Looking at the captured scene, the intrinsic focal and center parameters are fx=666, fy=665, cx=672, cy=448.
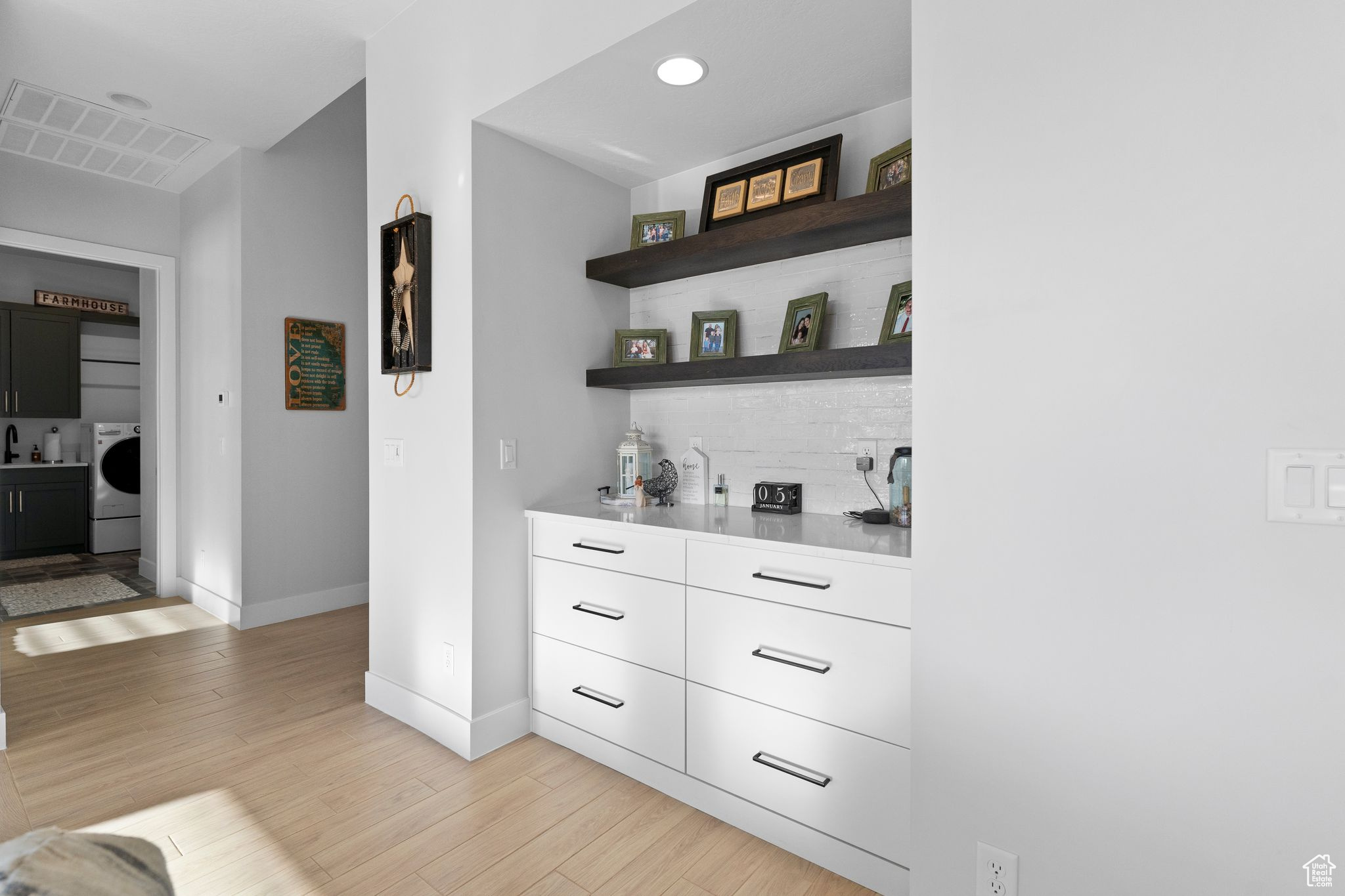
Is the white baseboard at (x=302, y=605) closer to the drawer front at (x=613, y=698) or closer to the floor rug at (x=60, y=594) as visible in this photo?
the floor rug at (x=60, y=594)

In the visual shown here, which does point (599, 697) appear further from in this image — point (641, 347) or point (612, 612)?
point (641, 347)

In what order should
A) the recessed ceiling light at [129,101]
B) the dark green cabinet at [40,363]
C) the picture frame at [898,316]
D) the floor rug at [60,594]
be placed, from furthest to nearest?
the dark green cabinet at [40,363] < the floor rug at [60,594] < the recessed ceiling light at [129,101] < the picture frame at [898,316]

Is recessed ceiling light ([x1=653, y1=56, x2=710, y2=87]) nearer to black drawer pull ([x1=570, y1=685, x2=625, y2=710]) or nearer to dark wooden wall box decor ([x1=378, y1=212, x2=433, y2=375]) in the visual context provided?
dark wooden wall box decor ([x1=378, y1=212, x2=433, y2=375])

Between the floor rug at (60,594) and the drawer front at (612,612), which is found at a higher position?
the drawer front at (612,612)

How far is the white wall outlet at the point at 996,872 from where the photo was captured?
132 cm

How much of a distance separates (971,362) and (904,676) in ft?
2.48

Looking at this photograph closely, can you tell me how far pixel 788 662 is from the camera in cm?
179

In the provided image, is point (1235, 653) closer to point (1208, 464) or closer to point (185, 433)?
point (1208, 464)

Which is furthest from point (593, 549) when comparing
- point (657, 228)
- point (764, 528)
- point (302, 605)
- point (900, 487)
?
point (302, 605)

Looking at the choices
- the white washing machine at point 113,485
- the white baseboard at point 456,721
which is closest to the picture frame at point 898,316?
the white baseboard at point 456,721

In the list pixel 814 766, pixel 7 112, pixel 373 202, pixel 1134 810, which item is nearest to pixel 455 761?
pixel 814 766

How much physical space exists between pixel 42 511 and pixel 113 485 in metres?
0.53

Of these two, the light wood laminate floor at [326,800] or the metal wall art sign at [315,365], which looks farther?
the metal wall art sign at [315,365]

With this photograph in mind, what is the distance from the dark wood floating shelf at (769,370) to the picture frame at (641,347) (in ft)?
0.32
